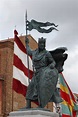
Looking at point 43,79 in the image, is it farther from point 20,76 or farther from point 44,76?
point 20,76

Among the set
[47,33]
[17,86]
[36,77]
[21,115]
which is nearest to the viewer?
[21,115]

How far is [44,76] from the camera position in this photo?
10.2m

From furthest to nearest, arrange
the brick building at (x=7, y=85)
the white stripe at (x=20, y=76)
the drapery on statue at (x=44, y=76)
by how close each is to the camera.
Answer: the brick building at (x=7, y=85)
the white stripe at (x=20, y=76)
the drapery on statue at (x=44, y=76)

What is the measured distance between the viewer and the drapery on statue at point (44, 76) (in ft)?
33.2

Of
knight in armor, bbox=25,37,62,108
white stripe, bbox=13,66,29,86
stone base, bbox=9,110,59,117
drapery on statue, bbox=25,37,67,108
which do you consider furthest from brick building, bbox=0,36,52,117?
stone base, bbox=9,110,59,117

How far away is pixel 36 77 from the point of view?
10398 mm

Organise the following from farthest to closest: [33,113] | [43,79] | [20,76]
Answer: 1. [20,76]
2. [43,79]
3. [33,113]

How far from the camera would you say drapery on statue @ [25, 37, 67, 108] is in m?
10.1

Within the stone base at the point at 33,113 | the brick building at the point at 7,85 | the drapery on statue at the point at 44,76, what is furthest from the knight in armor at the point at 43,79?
the brick building at the point at 7,85

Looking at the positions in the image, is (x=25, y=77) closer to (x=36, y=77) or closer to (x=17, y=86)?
(x=17, y=86)

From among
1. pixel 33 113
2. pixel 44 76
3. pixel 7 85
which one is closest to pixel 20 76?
pixel 44 76

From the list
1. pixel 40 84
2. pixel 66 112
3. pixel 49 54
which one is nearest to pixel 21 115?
pixel 40 84

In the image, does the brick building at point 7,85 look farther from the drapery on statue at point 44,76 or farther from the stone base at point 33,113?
the stone base at point 33,113

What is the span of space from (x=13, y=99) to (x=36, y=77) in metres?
26.9
